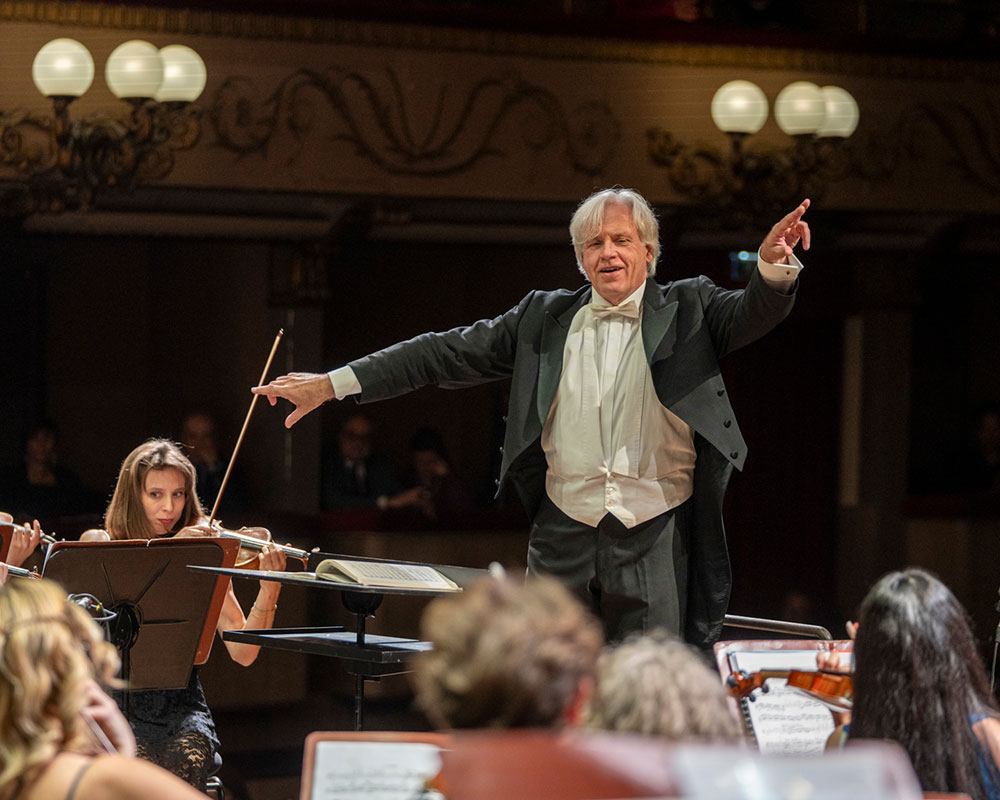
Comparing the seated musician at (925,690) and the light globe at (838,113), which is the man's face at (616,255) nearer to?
the seated musician at (925,690)

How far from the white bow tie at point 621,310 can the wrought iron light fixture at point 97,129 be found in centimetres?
318

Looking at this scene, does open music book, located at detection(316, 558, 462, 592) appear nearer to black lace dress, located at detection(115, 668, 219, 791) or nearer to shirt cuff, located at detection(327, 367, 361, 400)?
shirt cuff, located at detection(327, 367, 361, 400)

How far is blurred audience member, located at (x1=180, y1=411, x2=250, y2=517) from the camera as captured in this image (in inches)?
239

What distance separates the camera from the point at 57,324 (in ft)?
24.6

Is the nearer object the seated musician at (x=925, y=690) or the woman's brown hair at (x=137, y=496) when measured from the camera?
the seated musician at (x=925, y=690)

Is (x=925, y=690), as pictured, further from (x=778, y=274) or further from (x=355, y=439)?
(x=355, y=439)

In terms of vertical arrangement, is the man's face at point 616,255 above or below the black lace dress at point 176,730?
above

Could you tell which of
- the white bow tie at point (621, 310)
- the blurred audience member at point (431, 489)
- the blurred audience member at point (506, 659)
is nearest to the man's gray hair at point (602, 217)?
the white bow tie at point (621, 310)

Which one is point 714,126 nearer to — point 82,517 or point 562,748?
point 82,517

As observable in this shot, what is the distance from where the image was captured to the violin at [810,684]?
7.05ft

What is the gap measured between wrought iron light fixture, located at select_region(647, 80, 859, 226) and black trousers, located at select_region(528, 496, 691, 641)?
3.75 m

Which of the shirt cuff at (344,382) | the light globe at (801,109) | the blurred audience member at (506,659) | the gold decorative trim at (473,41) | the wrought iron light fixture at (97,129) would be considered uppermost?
the gold decorative trim at (473,41)

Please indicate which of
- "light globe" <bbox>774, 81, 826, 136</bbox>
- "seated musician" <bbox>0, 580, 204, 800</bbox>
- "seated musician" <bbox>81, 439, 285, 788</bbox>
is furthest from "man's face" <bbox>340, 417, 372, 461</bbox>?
"seated musician" <bbox>0, 580, 204, 800</bbox>

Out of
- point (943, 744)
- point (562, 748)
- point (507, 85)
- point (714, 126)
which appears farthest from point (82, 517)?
point (562, 748)
